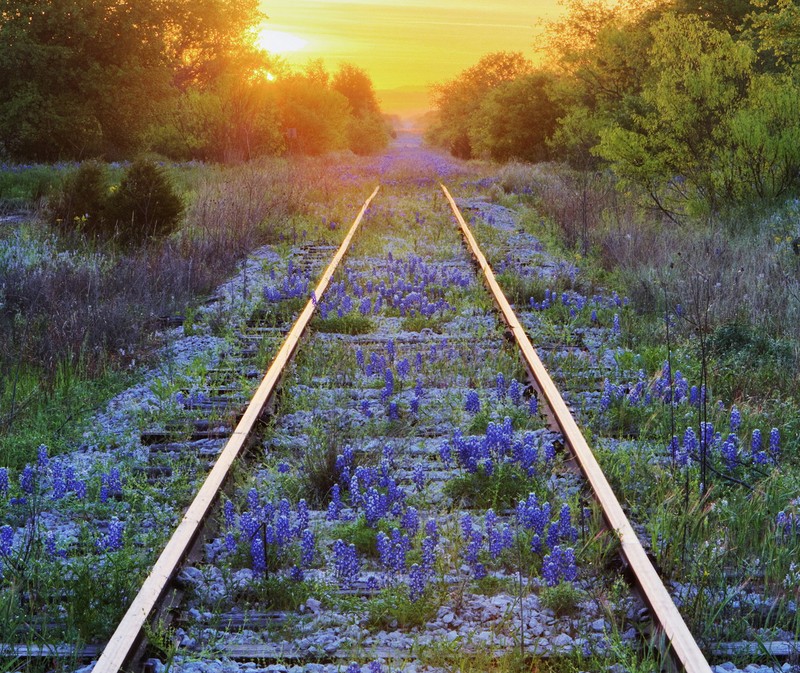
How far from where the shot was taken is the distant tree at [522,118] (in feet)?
120

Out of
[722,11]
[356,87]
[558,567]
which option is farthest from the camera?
[356,87]

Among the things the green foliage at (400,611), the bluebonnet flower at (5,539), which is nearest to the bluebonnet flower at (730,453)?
the green foliage at (400,611)

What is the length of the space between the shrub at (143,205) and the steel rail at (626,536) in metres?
6.52

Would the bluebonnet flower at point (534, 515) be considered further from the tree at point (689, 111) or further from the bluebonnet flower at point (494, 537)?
the tree at point (689, 111)

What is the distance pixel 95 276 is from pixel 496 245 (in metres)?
5.64

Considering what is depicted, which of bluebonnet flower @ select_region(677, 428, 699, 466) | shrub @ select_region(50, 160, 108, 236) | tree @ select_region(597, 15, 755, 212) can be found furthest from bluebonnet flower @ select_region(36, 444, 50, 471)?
tree @ select_region(597, 15, 755, 212)

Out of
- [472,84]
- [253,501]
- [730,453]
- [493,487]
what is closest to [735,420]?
[730,453]

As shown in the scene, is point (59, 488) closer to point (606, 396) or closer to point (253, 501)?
point (253, 501)

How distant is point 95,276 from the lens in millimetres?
8523

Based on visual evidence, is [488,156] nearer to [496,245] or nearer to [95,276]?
[496,245]

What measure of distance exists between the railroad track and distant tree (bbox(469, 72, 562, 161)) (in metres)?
31.3

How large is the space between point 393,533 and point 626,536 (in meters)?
0.94

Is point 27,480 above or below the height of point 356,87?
below

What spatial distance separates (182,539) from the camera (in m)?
3.54
